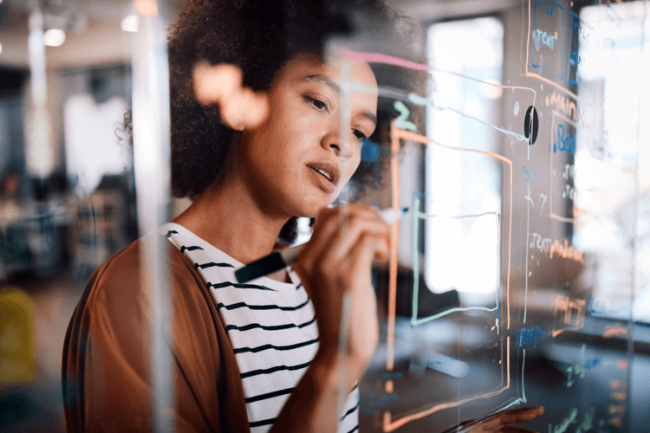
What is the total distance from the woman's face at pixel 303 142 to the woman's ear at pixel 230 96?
11 millimetres

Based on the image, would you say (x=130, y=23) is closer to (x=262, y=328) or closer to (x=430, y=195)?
(x=262, y=328)

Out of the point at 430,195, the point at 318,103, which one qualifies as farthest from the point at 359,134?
the point at 430,195

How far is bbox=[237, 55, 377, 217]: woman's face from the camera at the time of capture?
0.51 m

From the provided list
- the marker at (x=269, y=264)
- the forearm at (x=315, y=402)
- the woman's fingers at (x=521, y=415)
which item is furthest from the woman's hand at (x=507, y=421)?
the marker at (x=269, y=264)

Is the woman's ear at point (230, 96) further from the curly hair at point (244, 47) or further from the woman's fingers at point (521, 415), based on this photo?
the woman's fingers at point (521, 415)

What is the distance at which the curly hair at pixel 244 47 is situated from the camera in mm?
444

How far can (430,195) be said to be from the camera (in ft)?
2.26

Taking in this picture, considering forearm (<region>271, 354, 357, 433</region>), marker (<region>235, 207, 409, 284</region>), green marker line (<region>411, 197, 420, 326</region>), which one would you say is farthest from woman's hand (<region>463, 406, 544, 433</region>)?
marker (<region>235, 207, 409, 284</region>)

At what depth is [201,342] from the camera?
Result: 47cm

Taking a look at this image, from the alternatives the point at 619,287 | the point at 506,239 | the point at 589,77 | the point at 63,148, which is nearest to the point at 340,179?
the point at 63,148

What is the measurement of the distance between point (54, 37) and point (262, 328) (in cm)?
37

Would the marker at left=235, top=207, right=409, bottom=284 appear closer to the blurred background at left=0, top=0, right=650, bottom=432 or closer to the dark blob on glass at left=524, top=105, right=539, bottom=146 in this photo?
the blurred background at left=0, top=0, right=650, bottom=432

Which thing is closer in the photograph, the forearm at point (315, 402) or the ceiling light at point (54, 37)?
the ceiling light at point (54, 37)

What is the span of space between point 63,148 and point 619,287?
62.7 inches
